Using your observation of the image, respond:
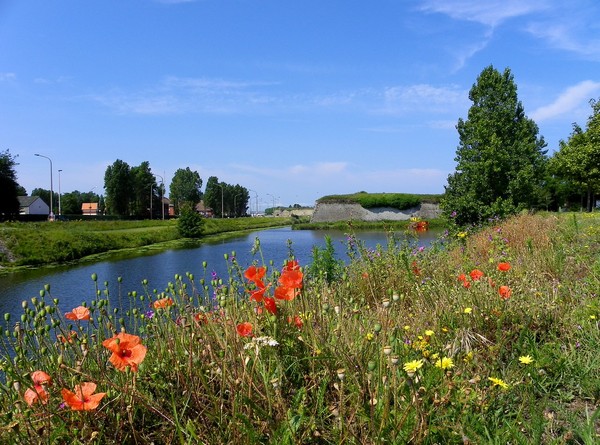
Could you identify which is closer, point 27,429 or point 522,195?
point 27,429

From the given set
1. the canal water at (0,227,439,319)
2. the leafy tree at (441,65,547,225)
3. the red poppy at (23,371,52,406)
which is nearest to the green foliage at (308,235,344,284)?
the canal water at (0,227,439,319)

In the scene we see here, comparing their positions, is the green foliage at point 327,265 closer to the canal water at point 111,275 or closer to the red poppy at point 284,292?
the canal water at point 111,275

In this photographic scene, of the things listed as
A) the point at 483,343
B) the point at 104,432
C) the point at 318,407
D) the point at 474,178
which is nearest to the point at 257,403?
the point at 318,407

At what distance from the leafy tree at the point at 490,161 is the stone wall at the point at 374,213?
40491 millimetres

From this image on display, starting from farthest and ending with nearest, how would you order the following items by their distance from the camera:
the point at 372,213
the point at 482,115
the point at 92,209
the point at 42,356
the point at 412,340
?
1. the point at 92,209
2. the point at 372,213
3. the point at 482,115
4. the point at 412,340
5. the point at 42,356

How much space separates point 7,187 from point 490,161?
3488 centimetres

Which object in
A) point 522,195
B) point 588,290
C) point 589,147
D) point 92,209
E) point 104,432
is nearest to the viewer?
point 104,432

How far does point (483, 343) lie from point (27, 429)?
7.80 ft

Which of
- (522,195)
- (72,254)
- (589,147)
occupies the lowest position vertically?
(72,254)

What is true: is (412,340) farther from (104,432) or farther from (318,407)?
(104,432)

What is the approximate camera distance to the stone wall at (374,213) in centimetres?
6209

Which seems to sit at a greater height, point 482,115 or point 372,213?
point 482,115

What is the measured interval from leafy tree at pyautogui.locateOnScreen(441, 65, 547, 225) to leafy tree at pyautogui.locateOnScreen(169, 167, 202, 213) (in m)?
65.3

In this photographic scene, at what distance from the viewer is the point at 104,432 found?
1724mm
